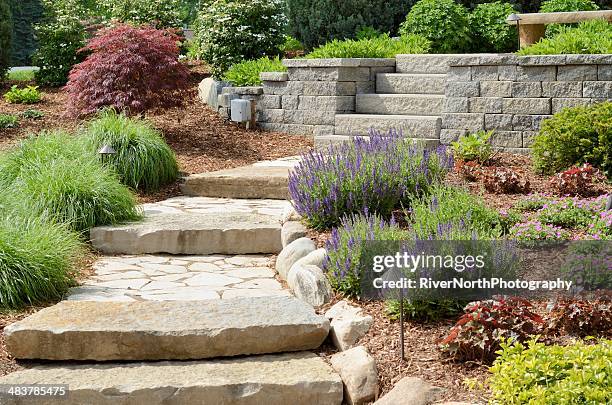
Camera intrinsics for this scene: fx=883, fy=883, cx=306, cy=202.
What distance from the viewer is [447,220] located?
5102 mm

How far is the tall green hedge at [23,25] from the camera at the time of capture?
68.1 ft

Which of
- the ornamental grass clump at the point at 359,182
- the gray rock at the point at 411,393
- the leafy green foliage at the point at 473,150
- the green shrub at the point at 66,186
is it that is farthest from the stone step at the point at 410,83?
the gray rock at the point at 411,393

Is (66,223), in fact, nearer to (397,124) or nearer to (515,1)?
(397,124)

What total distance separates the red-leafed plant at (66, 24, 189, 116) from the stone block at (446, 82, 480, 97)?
2.99 m

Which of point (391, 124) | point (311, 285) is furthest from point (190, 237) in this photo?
point (391, 124)

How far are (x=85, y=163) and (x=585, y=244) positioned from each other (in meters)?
4.14

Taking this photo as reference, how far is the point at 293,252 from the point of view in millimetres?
5910

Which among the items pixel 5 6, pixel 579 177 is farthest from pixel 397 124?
pixel 5 6

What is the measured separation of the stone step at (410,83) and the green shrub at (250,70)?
143cm

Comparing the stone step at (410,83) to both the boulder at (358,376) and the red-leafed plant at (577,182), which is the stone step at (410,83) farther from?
the boulder at (358,376)

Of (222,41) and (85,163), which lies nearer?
(85,163)

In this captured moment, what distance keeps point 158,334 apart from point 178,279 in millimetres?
1512

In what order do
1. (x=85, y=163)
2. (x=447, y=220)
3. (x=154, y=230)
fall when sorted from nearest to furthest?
1. (x=447, y=220)
2. (x=154, y=230)
3. (x=85, y=163)

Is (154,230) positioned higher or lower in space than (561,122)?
lower
